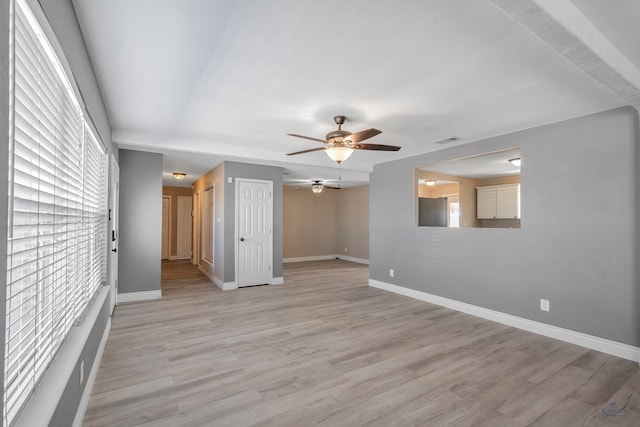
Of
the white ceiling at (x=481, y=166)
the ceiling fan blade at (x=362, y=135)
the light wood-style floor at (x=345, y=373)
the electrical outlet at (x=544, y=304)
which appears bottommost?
the light wood-style floor at (x=345, y=373)

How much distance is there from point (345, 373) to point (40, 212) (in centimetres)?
234

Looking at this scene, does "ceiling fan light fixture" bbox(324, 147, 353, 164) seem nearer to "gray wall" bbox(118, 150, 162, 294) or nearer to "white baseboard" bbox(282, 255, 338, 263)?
"gray wall" bbox(118, 150, 162, 294)

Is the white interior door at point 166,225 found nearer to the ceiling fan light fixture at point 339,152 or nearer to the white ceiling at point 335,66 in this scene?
the white ceiling at point 335,66

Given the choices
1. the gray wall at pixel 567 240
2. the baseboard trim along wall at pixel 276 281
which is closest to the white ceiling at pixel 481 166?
the gray wall at pixel 567 240

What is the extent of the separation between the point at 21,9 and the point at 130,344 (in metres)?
3.07

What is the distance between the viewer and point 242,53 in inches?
90.9

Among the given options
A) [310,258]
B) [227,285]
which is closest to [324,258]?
[310,258]

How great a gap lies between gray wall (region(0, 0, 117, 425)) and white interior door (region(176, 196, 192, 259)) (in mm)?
6952

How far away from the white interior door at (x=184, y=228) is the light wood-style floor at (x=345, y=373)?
5741 mm

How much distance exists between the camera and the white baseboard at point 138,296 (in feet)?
16.0

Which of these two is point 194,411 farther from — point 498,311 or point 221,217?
point 221,217

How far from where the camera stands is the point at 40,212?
4.40 ft

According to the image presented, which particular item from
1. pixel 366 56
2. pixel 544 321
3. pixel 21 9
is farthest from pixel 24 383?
pixel 544 321

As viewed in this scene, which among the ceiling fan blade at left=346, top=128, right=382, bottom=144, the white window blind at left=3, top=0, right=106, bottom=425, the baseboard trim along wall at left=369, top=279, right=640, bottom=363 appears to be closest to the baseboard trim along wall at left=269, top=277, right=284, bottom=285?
the baseboard trim along wall at left=369, top=279, right=640, bottom=363
